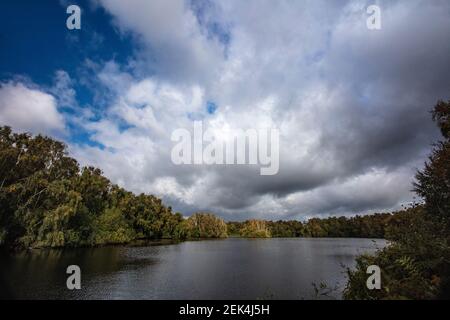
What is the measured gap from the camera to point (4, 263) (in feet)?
103

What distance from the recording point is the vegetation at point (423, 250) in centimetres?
1252

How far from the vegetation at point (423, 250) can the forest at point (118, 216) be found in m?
0.04

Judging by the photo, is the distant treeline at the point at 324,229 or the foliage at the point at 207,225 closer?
the foliage at the point at 207,225

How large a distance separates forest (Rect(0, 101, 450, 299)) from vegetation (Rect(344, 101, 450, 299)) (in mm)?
39

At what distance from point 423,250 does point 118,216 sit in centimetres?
6987

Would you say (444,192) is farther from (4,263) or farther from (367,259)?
(4,263)

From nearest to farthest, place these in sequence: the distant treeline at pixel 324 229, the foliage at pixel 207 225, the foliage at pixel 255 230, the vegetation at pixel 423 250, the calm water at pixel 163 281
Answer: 1. the vegetation at pixel 423 250
2. the calm water at pixel 163 281
3. the foliage at pixel 207 225
4. the foliage at pixel 255 230
5. the distant treeline at pixel 324 229

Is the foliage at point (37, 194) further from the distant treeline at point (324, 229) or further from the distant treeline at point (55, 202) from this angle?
the distant treeline at point (324, 229)

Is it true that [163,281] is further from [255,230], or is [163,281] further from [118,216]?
[255,230]

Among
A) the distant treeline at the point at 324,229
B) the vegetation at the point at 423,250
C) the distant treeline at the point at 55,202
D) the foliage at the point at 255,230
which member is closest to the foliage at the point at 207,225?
the foliage at the point at 255,230

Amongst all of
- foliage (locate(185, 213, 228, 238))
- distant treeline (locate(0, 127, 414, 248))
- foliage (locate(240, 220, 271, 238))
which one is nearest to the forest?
distant treeline (locate(0, 127, 414, 248))
